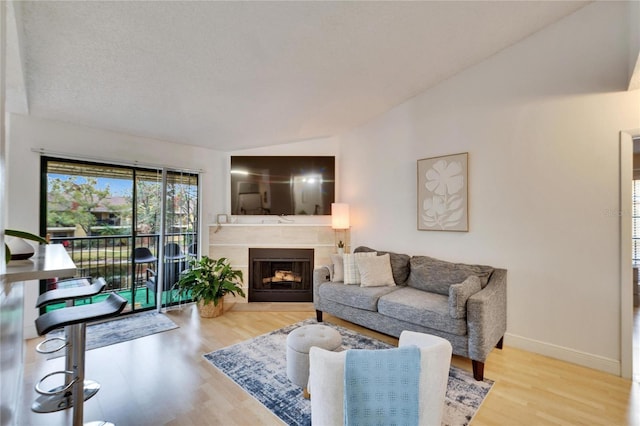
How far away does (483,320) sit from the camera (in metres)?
2.33

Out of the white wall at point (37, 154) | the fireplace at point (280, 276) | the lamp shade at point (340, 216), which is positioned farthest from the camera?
the fireplace at point (280, 276)

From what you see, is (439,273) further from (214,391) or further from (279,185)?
(279,185)

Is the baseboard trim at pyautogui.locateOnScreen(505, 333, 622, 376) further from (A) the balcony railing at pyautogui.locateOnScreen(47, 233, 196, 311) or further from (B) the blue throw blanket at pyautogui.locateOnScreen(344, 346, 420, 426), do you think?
(A) the balcony railing at pyautogui.locateOnScreen(47, 233, 196, 311)

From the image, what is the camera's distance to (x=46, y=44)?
1.92 metres

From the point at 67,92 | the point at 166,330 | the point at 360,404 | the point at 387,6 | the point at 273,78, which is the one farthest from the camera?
the point at 166,330

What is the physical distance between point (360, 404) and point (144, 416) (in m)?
1.60

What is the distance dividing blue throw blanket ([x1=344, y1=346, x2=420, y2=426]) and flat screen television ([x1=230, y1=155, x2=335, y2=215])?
3346 mm

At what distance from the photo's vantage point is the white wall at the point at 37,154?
2.93 metres

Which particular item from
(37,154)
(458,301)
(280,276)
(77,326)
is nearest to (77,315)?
(77,326)

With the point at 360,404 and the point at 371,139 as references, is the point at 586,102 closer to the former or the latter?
the point at 371,139

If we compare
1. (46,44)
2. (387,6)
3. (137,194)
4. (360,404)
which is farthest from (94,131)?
(360,404)

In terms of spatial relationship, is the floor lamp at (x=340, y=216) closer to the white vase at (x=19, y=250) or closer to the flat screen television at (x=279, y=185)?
the flat screen television at (x=279, y=185)

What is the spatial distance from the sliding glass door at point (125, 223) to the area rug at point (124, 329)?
0.96 ft

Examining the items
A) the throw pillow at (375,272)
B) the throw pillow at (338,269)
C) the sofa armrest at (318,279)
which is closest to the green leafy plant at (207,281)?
the sofa armrest at (318,279)
